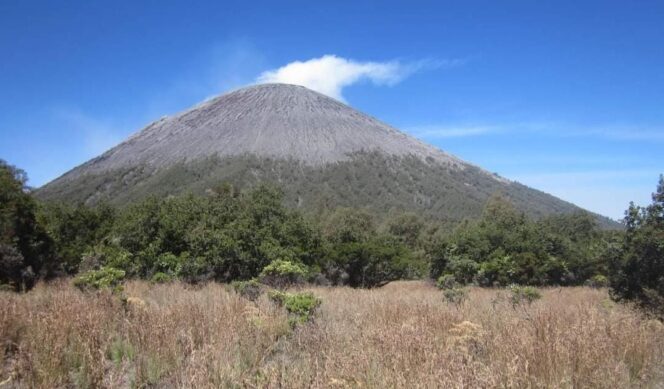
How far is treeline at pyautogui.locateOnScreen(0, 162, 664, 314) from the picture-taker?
35.0 feet

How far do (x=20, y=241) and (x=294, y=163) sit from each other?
114737mm

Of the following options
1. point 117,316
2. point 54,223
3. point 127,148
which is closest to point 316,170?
point 127,148

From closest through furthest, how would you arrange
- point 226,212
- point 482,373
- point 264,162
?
point 482,373 < point 226,212 < point 264,162

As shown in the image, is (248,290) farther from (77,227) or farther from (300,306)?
(77,227)

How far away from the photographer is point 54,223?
21938mm

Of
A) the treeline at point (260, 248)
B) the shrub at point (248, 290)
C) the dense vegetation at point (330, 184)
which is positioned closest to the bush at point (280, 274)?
the treeline at point (260, 248)

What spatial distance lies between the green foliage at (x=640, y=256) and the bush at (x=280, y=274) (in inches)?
293

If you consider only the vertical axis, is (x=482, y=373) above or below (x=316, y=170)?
below

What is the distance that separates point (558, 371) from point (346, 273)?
17.2 m

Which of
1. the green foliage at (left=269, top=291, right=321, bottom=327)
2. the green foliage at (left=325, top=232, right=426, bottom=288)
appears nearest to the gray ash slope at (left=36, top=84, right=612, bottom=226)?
the green foliage at (left=325, top=232, right=426, bottom=288)

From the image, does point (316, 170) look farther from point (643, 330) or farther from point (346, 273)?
point (643, 330)

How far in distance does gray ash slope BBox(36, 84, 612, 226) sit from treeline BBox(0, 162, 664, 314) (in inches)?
2743

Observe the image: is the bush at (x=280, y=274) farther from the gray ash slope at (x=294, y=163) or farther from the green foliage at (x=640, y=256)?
the gray ash slope at (x=294, y=163)

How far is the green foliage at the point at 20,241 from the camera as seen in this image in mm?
12352
